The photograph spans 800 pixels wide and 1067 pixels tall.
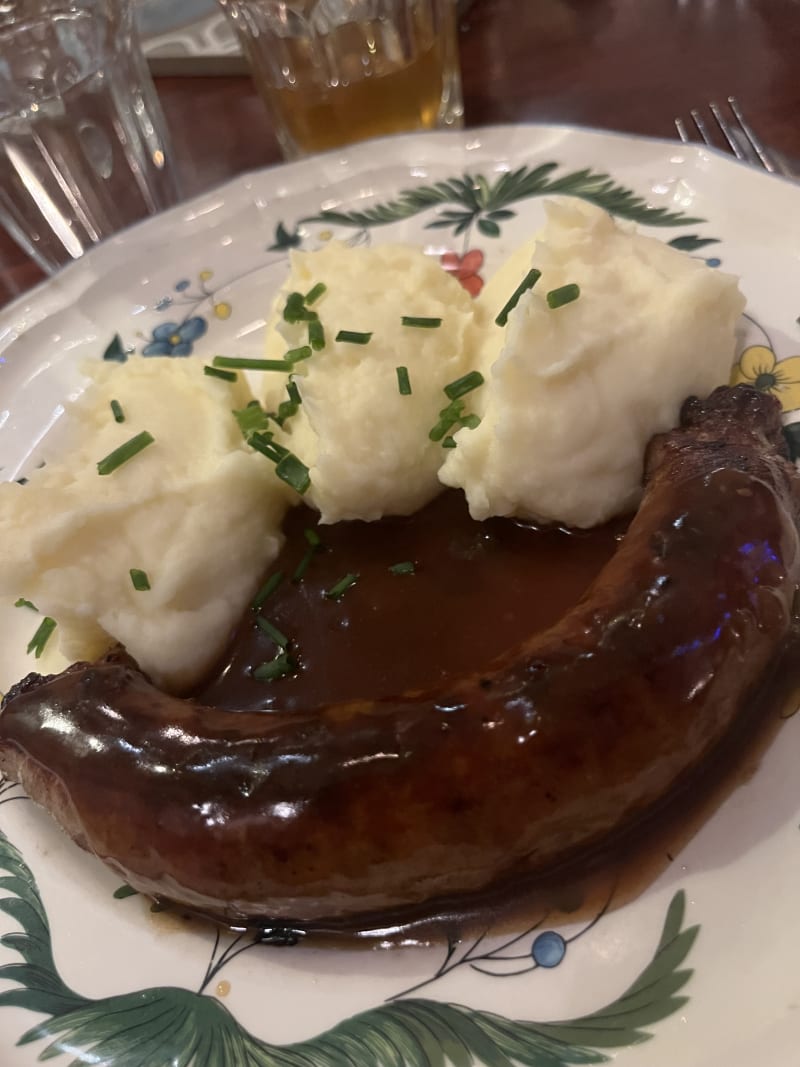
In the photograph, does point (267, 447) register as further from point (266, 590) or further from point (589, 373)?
point (589, 373)

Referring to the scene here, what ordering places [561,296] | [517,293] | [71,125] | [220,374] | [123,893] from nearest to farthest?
[123,893] → [561,296] → [517,293] → [220,374] → [71,125]

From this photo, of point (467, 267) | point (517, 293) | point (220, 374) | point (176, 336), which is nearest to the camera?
point (517, 293)

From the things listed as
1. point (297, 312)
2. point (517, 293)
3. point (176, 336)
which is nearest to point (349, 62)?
point (176, 336)

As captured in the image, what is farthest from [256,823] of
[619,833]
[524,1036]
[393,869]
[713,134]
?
[713,134]

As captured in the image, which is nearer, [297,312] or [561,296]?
[561,296]

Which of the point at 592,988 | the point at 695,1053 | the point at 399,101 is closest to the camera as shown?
the point at 695,1053

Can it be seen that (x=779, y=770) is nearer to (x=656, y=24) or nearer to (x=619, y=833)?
(x=619, y=833)
